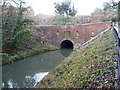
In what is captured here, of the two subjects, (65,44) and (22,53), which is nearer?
(22,53)

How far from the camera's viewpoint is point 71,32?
21312mm

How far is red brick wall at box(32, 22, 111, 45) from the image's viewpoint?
2035cm

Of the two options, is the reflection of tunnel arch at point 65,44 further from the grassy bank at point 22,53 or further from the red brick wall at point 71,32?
the grassy bank at point 22,53

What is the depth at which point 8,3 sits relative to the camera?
13.7 meters

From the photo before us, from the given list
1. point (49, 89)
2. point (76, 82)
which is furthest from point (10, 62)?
point (76, 82)

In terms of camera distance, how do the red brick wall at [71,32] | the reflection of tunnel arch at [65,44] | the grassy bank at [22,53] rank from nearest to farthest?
the grassy bank at [22,53] → the red brick wall at [71,32] → the reflection of tunnel arch at [65,44]

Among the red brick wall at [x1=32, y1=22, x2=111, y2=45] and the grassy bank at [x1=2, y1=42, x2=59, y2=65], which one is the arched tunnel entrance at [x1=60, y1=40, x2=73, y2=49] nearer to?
the red brick wall at [x1=32, y1=22, x2=111, y2=45]

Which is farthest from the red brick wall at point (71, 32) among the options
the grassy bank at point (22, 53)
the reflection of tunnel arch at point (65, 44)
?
the grassy bank at point (22, 53)

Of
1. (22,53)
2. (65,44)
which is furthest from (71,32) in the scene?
(22,53)

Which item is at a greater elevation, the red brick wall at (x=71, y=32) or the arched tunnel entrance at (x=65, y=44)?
the red brick wall at (x=71, y=32)

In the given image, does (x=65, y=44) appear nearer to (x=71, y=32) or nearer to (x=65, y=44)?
(x=65, y=44)

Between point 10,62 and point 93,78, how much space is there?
1006cm

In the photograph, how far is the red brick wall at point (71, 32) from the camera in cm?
2035

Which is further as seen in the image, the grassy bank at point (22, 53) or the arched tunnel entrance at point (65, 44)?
the arched tunnel entrance at point (65, 44)
